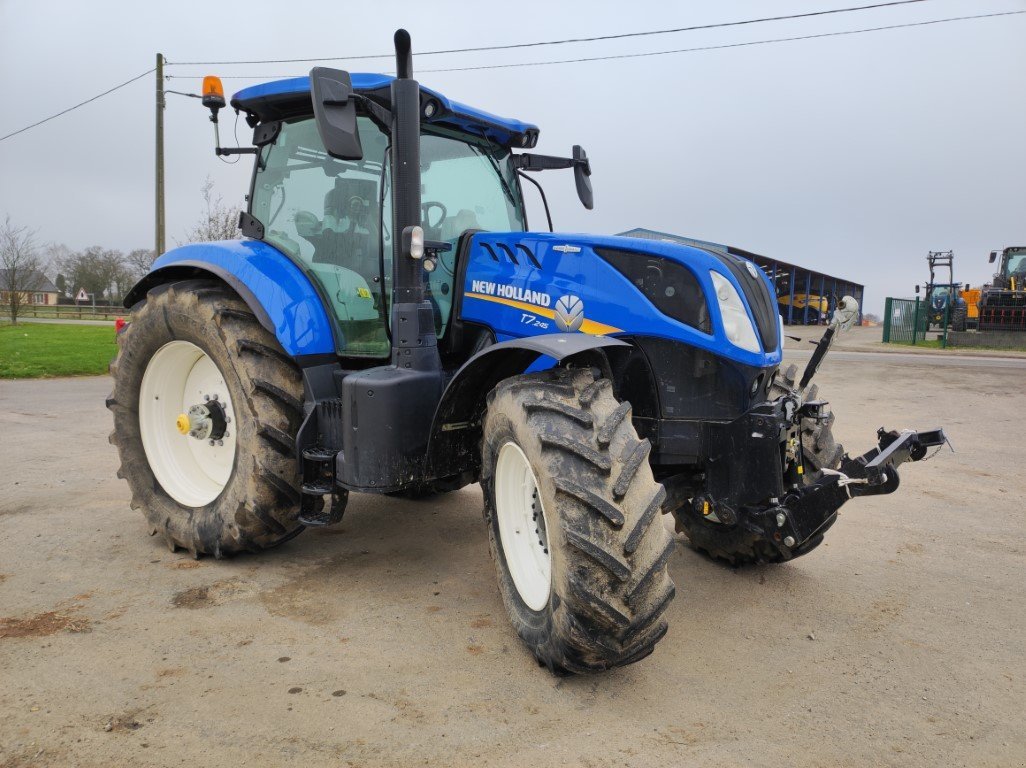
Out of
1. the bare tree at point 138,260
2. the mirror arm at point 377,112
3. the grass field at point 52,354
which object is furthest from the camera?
the bare tree at point 138,260

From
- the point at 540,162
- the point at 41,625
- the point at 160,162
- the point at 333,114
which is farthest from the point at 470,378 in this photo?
the point at 160,162

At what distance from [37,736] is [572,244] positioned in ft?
8.66

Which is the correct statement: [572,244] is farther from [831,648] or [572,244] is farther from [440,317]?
[831,648]

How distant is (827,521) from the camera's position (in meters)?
3.16

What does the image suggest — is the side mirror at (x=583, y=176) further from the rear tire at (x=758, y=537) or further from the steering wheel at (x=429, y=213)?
the rear tire at (x=758, y=537)

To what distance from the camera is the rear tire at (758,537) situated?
11.7 feet

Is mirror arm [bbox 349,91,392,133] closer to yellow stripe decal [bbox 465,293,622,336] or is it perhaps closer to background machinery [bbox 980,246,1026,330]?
yellow stripe decal [bbox 465,293,622,336]

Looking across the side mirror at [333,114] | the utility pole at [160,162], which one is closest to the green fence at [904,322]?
the utility pole at [160,162]

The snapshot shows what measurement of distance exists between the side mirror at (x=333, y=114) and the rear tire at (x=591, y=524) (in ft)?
3.99

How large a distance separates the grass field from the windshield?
21.5 feet

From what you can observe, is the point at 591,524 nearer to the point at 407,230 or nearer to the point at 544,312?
the point at 544,312

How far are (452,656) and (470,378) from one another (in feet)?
3.75

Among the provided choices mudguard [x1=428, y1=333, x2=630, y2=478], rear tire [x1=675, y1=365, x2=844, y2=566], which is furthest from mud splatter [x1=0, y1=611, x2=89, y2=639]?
rear tire [x1=675, y1=365, x2=844, y2=566]

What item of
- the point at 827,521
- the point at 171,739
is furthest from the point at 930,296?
the point at 171,739
